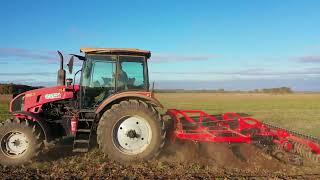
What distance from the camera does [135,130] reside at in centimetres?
967

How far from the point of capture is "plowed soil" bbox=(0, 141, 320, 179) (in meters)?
8.40

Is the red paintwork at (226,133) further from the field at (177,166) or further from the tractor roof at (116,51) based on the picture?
the tractor roof at (116,51)

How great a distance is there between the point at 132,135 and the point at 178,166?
1.29 m

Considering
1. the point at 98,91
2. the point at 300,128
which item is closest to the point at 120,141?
the point at 98,91

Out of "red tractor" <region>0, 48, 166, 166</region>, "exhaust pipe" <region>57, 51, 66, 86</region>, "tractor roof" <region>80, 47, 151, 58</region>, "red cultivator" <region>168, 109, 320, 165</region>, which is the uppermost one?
"tractor roof" <region>80, 47, 151, 58</region>

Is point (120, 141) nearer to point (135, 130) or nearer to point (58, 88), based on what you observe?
point (135, 130)

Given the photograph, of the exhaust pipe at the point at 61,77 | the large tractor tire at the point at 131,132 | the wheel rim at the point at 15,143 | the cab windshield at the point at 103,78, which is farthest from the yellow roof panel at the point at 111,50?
the wheel rim at the point at 15,143

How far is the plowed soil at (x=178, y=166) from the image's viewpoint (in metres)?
8.40

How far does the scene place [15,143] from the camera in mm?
9414

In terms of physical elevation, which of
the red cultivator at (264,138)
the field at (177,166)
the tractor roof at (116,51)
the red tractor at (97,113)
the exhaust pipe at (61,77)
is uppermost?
the tractor roof at (116,51)

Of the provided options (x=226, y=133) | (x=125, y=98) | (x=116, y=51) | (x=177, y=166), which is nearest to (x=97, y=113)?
(x=125, y=98)

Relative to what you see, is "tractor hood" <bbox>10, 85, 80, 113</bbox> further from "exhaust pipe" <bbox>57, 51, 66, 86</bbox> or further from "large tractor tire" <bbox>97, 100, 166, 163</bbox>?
"large tractor tire" <bbox>97, 100, 166, 163</bbox>

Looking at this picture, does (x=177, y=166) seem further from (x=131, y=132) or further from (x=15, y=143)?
(x=15, y=143)

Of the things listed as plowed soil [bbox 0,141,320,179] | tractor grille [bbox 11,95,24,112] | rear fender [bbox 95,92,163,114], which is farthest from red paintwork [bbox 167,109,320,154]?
tractor grille [bbox 11,95,24,112]
